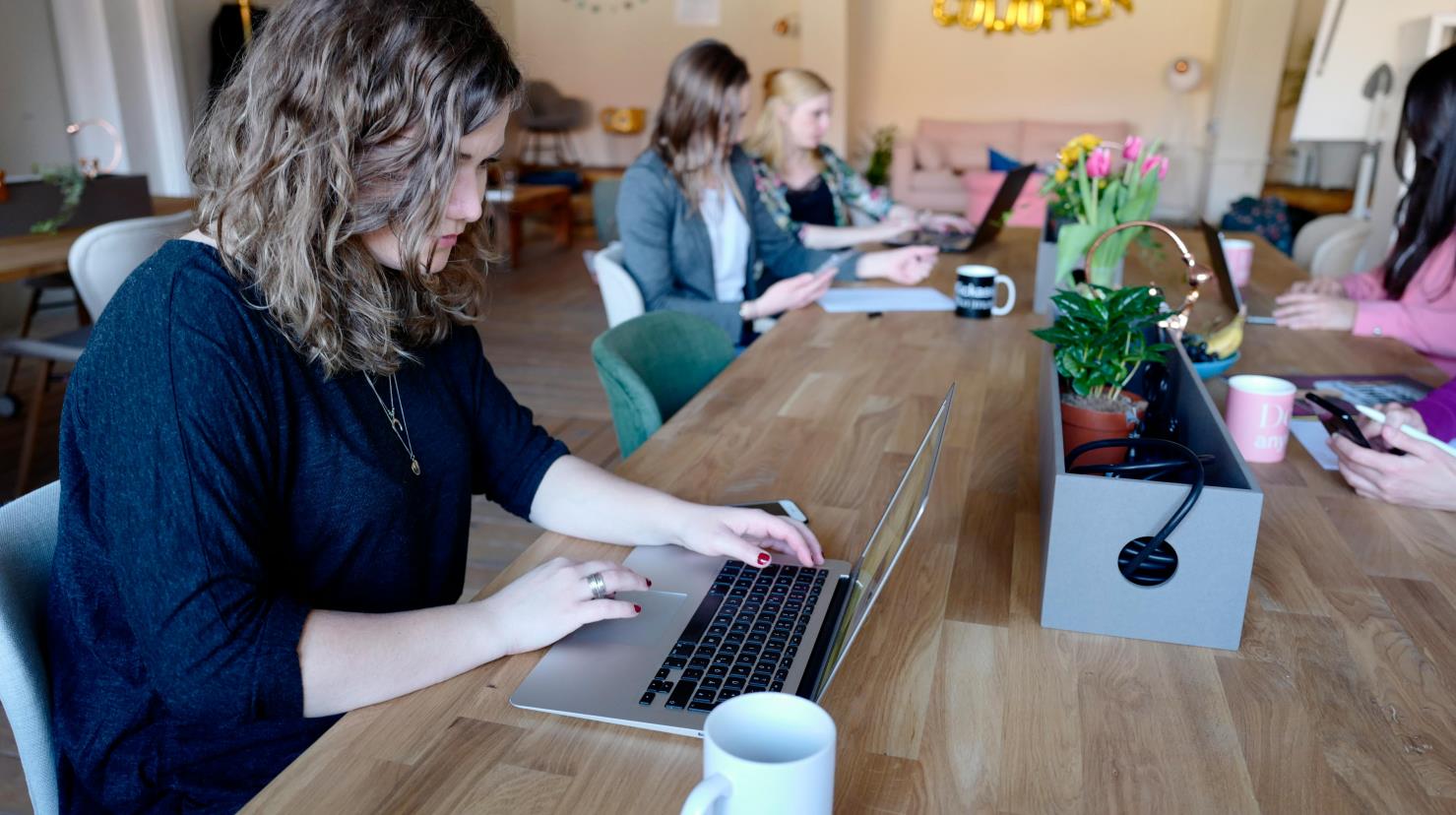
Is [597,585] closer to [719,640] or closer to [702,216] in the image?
[719,640]

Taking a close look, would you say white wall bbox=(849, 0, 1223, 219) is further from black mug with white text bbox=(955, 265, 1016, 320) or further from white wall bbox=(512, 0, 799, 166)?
black mug with white text bbox=(955, 265, 1016, 320)

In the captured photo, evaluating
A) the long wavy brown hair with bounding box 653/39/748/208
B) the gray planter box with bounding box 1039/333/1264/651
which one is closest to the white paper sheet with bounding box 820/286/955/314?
the long wavy brown hair with bounding box 653/39/748/208

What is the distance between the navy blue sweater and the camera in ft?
2.76

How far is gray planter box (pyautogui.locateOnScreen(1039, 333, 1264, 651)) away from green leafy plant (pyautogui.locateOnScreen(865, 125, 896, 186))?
7.27 meters

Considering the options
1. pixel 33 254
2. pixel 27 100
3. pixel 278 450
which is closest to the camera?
pixel 278 450

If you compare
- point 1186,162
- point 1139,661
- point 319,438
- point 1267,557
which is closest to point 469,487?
point 319,438

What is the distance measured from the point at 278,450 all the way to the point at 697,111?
5.60 feet

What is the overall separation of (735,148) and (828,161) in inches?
35.9

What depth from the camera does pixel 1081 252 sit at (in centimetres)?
225

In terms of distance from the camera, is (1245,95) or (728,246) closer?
(728,246)

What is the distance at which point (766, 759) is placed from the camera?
622 mm

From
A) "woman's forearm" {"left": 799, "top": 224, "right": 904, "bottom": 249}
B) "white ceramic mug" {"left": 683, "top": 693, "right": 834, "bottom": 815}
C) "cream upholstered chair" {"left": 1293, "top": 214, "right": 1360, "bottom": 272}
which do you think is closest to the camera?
"white ceramic mug" {"left": 683, "top": 693, "right": 834, "bottom": 815}

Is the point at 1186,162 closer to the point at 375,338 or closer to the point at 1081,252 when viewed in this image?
the point at 1081,252

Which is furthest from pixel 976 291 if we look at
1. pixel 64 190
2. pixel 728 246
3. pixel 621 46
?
pixel 621 46
